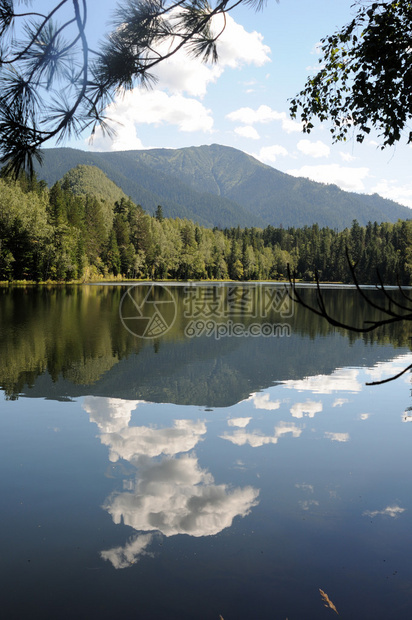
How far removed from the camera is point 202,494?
20.1ft

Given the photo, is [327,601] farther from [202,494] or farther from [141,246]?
[141,246]

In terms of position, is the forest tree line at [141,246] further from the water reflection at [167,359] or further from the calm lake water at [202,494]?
the calm lake water at [202,494]

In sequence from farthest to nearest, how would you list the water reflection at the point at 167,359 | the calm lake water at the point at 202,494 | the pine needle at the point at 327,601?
1. the water reflection at the point at 167,359
2. the calm lake water at the point at 202,494
3. the pine needle at the point at 327,601

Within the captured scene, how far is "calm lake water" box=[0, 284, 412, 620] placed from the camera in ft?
14.0

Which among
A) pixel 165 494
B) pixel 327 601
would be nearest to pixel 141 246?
pixel 165 494

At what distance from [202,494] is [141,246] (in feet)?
354

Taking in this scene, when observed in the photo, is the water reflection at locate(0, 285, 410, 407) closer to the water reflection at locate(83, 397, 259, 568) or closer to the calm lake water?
the calm lake water

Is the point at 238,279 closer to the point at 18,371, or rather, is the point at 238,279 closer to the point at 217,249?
the point at 217,249

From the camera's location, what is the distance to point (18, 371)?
1312 centimetres

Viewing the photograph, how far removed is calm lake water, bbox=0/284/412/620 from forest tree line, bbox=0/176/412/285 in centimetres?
376

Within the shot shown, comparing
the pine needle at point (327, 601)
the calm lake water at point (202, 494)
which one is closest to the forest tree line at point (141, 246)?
the calm lake water at point (202, 494)

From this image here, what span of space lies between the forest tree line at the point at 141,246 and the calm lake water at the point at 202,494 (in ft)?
12.3

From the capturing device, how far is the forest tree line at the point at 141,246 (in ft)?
220

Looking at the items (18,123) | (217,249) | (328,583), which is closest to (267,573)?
(328,583)
